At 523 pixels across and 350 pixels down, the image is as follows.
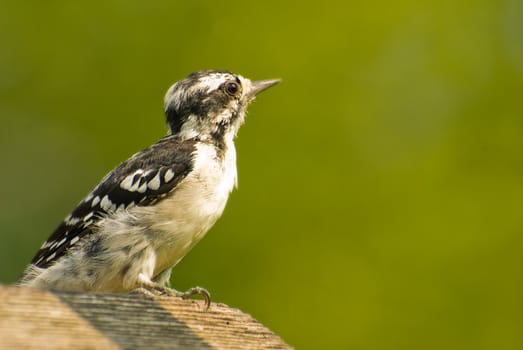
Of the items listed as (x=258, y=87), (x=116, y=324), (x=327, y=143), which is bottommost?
(x=116, y=324)

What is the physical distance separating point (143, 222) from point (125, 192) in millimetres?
335

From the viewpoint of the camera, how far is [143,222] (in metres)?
6.73

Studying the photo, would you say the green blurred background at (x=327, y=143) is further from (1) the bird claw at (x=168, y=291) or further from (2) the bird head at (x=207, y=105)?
(1) the bird claw at (x=168, y=291)

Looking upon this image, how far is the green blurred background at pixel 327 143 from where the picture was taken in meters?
10.1

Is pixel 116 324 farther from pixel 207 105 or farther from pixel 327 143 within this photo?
pixel 327 143

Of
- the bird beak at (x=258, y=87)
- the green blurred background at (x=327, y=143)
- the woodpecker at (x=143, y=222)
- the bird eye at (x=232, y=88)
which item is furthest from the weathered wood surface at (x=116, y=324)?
the green blurred background at (x=327, y=143)

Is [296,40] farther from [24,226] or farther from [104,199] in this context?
[104,199]

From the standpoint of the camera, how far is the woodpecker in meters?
6.63

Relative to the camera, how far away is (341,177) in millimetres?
10289

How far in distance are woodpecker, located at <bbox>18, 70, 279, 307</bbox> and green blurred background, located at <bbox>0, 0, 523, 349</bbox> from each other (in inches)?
112

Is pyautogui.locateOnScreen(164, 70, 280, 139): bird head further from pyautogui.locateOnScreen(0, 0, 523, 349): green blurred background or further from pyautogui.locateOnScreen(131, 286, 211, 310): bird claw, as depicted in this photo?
pyautogui.locateOnScreen(0, 0, 523, 349): green blurred background

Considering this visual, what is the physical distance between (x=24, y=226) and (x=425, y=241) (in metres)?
4.10

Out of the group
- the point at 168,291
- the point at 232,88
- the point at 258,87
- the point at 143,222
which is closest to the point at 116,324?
the point at 168,291

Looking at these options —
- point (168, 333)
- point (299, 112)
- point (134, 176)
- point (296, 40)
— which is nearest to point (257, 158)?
point (299, 112)
